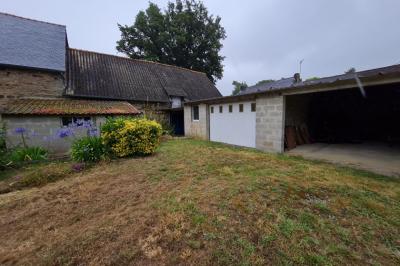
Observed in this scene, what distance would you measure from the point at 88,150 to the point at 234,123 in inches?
262

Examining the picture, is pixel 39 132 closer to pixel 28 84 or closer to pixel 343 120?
pixel 28 84

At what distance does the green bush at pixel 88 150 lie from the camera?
21.3 ft

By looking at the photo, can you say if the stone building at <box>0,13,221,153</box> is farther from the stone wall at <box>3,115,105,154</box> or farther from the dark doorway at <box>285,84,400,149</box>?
the dark doorway at <box>285,84,400,149</box>

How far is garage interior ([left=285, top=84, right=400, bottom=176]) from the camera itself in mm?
8695

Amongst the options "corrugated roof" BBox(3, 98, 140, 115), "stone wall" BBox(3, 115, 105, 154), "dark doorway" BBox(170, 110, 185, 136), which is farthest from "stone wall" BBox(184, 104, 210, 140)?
"stone wall" BBox(3, 115, 105, 154)

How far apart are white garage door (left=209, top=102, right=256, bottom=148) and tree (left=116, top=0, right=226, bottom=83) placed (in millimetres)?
18422

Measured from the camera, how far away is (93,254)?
2166mm

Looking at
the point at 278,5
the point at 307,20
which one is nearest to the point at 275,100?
the point at 278,5

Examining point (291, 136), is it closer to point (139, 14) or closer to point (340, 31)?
point (340, 31)

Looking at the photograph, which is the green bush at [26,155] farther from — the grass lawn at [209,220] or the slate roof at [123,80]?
the slate roof at [123,80]

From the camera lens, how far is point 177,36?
985 inches

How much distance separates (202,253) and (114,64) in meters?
17.7

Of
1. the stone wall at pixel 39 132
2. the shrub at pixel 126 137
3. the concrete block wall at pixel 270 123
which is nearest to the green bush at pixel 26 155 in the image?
the stone wall at pixel 39 132

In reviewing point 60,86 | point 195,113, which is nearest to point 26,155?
point 60,86
